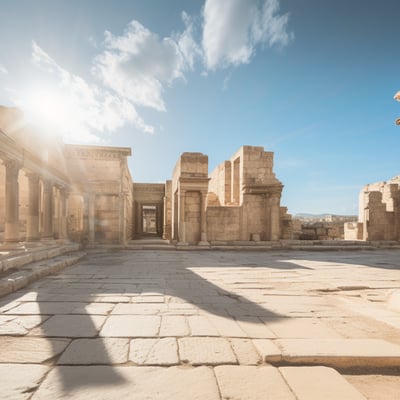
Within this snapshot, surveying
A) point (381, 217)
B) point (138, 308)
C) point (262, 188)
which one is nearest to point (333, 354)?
→ point (138, 308)

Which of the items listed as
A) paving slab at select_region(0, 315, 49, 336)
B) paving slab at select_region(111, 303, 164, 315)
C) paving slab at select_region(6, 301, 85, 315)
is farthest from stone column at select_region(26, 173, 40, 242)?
paving slab at select_region(111, 303, 164, 315)

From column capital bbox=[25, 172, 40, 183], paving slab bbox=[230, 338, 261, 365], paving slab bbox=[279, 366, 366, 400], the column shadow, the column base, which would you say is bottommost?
the column shadow

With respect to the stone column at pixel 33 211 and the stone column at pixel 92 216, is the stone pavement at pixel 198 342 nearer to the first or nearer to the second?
the stone column at pixel 33 211

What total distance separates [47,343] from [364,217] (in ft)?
54.0

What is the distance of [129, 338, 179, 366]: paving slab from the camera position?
210 centimetres

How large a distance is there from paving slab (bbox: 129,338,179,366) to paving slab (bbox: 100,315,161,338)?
→ 6.8 inches

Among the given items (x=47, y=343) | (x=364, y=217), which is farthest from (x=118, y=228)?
(x=364, y=217)

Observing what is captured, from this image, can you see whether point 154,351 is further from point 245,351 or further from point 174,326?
point 245,351

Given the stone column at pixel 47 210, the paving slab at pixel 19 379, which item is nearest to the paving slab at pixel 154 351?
the paving slab at pixel 19 379

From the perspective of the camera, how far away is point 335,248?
446 inches

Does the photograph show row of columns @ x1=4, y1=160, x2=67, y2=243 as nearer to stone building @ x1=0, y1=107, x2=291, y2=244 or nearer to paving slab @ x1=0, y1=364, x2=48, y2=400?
stone building @ x1=0, y1=107, x2=291, y2=244

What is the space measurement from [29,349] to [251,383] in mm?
2221

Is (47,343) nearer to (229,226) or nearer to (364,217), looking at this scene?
(229,226)

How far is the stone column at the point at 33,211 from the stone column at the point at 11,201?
4.66ft
